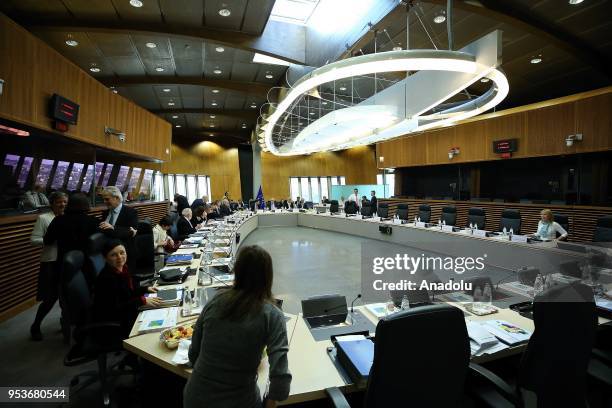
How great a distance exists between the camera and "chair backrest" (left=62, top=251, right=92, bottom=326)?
7.29 ft

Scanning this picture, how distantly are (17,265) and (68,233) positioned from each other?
5.59ft

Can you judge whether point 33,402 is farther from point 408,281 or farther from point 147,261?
point 408,281

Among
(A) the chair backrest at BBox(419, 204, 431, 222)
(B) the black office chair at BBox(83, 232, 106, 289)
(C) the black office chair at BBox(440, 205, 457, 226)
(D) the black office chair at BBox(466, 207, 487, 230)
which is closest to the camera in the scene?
(B) the black office chair at BBox(83, 232, 106, 289)

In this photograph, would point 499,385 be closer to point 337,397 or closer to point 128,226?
point 337,397

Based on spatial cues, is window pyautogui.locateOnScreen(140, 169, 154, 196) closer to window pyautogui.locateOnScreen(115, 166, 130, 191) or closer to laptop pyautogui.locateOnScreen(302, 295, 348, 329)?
window pyautogui.locateOnScreen(115, 166, 130, 191)

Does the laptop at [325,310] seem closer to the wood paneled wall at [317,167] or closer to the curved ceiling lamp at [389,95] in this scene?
the curved ceiling lamp at [389,95]

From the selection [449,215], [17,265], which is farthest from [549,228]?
[17,265]

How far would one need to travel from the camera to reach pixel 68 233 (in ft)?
10.9

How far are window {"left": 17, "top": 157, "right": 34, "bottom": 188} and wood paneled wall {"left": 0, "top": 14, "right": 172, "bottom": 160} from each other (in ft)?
2.37

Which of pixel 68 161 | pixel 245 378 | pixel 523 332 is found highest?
pixel 68 161

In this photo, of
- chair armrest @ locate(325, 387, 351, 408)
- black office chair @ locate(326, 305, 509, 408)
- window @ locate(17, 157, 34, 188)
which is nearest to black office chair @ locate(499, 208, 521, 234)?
black office chair @ locate(326, 305, 509, 408)

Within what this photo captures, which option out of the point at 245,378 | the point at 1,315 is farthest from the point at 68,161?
the point at 245,378

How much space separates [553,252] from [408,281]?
3386 millimetres

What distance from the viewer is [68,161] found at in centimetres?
603
